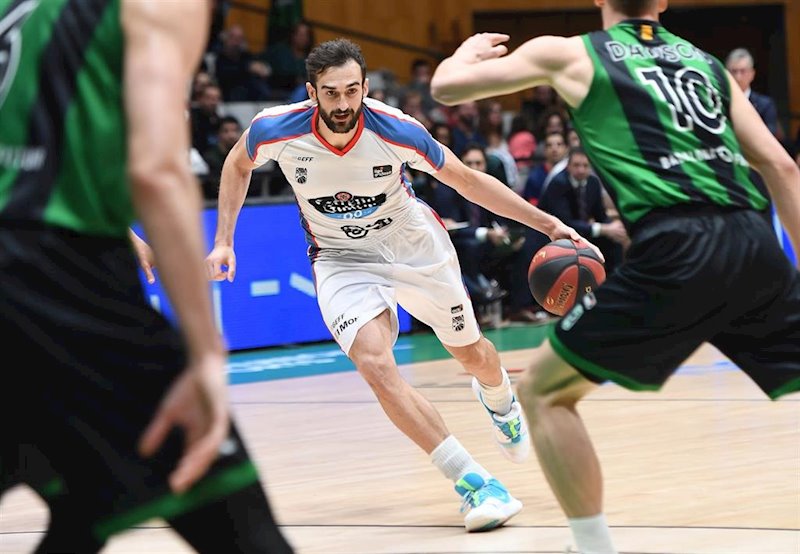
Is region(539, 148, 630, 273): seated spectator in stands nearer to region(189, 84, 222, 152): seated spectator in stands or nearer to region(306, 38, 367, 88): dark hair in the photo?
region(189, 84, 222, 152): seated spectator in stands

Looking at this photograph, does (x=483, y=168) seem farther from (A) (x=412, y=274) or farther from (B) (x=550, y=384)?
(B) (x=550, y=384)

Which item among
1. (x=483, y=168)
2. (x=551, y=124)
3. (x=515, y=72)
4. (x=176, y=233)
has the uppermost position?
(x=176, y=233)

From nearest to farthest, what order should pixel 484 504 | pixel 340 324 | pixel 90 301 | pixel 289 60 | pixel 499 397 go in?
pixel 90 301
pixel 484 504
pixel 340 324
pixel 499 397
pixel 289 60

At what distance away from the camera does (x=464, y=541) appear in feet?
16.4

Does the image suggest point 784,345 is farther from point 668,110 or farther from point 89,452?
point 89,452

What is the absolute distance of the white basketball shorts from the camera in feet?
19.5

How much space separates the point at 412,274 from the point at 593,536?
7.72 ft

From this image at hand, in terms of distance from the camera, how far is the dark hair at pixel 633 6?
397 centimetres

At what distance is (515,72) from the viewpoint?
380cm

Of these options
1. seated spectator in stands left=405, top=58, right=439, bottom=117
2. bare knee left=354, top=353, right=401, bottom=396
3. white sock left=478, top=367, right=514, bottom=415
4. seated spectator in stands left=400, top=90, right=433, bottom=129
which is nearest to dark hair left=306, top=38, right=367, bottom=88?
bare knee left=354, top=353, right=401, bottom=396

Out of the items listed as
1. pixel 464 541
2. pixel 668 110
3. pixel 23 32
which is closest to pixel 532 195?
pixel 464 541

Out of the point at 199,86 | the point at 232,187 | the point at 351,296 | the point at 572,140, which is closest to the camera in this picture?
the point at 351,296

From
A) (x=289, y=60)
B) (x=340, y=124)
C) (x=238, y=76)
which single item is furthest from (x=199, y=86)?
(x=340, y=124)

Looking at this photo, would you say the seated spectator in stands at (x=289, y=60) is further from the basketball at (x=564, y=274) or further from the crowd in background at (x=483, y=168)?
the basketball at (x=564, y=274)
